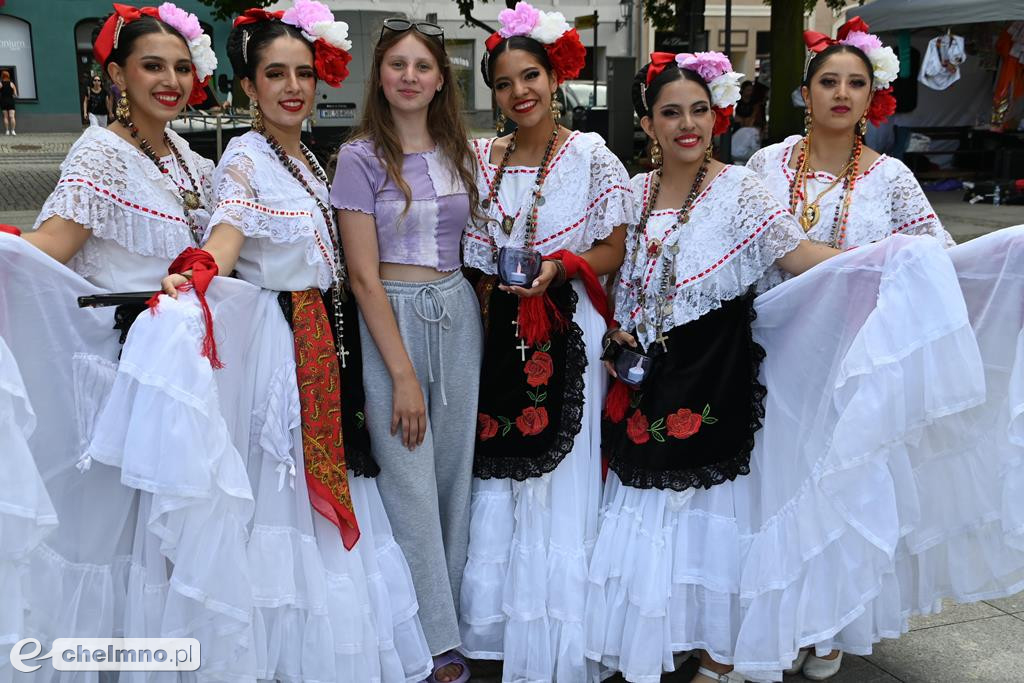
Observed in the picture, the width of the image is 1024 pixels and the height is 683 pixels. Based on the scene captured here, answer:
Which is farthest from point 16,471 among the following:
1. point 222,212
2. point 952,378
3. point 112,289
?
point 952,378

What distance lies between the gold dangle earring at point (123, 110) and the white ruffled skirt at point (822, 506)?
6.36 ft

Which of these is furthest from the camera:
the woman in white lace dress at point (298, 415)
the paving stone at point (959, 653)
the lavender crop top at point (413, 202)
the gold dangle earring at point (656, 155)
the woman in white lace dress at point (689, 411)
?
the gold dangle earring at point (656, 155)

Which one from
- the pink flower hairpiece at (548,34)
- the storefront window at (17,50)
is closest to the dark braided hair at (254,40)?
the pink flower hairpiece at (548,34)

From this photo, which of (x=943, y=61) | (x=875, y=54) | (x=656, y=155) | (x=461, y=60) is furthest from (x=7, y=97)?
(x=875, y=54)

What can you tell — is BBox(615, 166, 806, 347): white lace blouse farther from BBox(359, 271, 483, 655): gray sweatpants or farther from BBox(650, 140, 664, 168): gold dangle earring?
BBox(359, 271, 483, 655): gray sweatpants

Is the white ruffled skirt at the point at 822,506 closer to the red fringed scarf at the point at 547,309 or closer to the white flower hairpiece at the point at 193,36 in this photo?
the red fringed scarf at the point at 547,309

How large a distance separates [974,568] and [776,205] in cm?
126

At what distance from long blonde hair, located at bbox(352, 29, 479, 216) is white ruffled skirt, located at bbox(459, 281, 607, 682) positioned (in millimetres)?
549

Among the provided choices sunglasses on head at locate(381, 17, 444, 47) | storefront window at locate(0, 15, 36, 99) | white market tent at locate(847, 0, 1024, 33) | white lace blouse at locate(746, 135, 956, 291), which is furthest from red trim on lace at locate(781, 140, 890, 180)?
storefront window at locate(0, 15, 36, 99)

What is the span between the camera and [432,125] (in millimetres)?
3059

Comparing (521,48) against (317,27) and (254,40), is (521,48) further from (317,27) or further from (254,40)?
(254,40)

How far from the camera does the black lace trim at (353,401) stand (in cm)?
287

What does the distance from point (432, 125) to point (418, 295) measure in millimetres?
576

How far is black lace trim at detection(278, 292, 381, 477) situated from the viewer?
9.43ft
